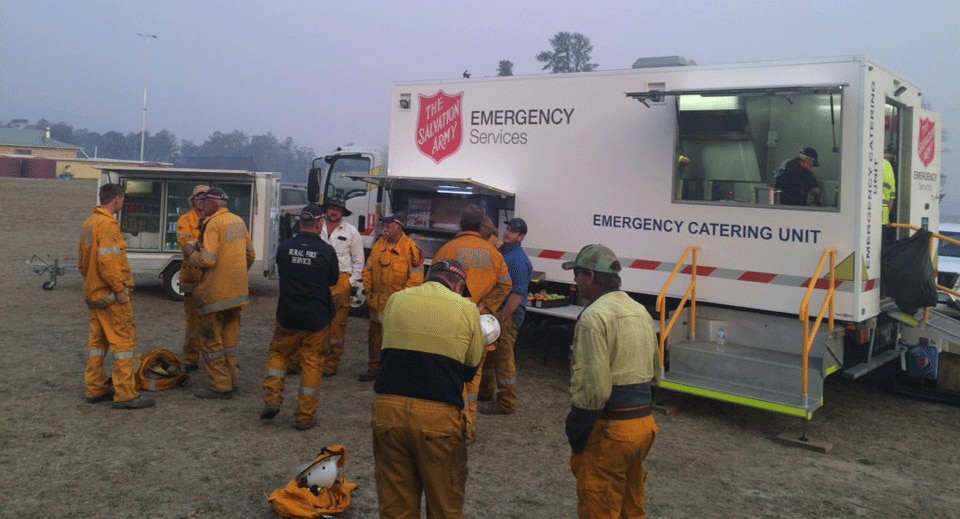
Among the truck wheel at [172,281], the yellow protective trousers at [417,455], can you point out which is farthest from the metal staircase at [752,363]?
the truck wheel at [172,281]

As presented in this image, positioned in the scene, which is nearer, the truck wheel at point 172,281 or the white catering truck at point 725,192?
the white catering truck at point 725,192

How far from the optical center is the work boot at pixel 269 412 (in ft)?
20.8

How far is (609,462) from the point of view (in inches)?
141

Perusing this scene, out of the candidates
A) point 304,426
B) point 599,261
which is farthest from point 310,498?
point 599,261

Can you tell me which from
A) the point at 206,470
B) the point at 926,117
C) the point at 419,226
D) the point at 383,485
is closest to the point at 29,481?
the point at 206,470

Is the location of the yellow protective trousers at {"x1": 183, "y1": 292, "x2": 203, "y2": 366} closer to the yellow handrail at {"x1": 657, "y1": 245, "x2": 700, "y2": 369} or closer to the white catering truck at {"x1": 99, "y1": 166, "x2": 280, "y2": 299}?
the yellow handrail at {"x1": 657, "y1": 245, "x2": 700, "y2": 369}

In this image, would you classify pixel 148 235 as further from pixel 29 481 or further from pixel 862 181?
pixel 862 181

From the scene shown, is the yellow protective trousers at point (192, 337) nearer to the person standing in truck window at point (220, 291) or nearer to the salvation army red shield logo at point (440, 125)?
the person standing in truck window at point (220, 291)

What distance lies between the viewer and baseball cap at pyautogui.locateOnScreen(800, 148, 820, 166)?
702cm

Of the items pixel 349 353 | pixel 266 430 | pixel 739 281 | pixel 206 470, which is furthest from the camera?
pixel 349 353

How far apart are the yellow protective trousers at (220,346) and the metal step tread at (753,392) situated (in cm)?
404

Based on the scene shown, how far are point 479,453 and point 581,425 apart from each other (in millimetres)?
2586

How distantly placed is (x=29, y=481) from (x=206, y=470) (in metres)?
1.07

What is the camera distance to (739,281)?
23.9 ft
